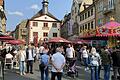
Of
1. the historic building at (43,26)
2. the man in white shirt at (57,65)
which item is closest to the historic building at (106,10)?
the man in white shirt at (57,65)

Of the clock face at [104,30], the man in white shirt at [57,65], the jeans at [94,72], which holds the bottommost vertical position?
the jeans at [94,72]

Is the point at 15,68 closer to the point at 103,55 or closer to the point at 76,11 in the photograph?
the point at 103,55

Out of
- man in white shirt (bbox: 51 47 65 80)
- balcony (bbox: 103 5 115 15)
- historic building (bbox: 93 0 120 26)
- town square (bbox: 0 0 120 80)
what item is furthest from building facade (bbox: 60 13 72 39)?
man in white shirt (bbox: 51 47 65 80)

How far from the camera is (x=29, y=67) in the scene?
2278 cm

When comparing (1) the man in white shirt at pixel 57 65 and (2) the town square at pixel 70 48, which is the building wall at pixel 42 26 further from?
(1) the man in white shirt at pixel 57 65

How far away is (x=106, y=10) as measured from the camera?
48219 mm

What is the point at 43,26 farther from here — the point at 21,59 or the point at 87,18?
the point at 21,59

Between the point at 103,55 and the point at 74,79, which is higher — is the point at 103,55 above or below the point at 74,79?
above

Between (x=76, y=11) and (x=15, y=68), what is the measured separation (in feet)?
169

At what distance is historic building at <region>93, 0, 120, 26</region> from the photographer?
4482 cm

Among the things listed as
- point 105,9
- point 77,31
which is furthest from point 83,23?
point 105,9

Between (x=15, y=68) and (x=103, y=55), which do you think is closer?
(x=103, y=55)

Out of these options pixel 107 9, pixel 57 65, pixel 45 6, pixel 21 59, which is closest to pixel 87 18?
pixel 107 9

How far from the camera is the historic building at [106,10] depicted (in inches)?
1765
